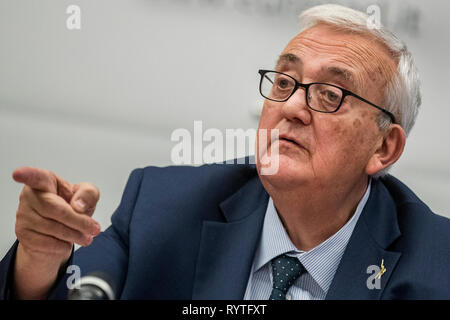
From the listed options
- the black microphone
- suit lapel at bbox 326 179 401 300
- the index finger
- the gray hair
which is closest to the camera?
the index finger

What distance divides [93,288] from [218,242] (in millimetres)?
321

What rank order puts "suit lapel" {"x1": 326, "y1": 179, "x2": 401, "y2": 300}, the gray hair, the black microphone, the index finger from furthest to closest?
the gray hair, "suit lapel" {"x1": 326, "y1": 179, "x2": 401, "y2": 300}, the black microphone, the index finger

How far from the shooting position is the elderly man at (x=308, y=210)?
1213 mm

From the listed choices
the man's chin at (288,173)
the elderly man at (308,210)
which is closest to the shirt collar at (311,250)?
the elderly man at (308,210)

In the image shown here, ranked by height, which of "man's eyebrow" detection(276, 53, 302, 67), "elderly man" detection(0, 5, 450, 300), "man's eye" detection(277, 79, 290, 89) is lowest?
"elderly man" detection(0, 5, 450, 300)

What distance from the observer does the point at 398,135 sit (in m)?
1.36

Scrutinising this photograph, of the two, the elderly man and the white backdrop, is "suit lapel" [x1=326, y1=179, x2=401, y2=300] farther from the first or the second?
the white backdrop

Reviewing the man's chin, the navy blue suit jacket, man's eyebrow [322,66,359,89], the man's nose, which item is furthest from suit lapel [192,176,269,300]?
man's eyebrow [322,66,359,89]

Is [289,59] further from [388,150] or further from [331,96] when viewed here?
[388,150]

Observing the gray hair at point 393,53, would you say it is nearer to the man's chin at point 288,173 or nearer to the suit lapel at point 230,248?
the man's chin at point 288,173

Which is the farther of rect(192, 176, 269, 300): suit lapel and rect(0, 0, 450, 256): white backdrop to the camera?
rect(0, 0, 450, 256): white backdrop

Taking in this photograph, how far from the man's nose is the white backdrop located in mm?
214

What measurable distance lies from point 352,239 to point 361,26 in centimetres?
54

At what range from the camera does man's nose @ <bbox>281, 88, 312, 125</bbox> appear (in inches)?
47.9
